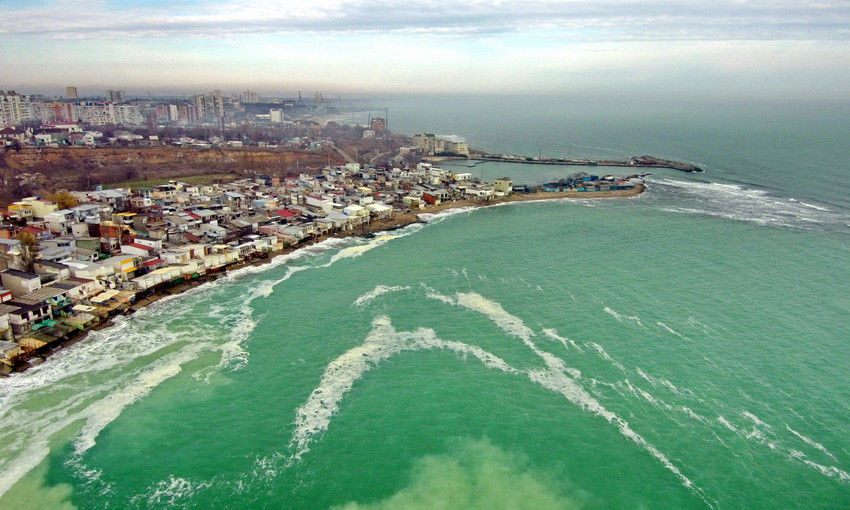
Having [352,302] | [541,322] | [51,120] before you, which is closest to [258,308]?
[352,302]

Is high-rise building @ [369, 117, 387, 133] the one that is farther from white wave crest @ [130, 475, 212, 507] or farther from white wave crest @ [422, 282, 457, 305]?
white wave crest @ [130, 475, 212, 507]

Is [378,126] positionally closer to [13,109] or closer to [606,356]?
[13,109]

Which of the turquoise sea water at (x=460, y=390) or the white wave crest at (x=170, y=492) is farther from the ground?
the turquoise sea water at (x=460, y=390)

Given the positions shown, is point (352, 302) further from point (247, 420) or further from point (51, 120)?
point (51, 120)

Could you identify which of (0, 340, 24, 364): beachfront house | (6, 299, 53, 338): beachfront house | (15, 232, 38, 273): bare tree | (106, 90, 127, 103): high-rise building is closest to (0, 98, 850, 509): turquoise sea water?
(0, 340, 24, 364): beachfront house

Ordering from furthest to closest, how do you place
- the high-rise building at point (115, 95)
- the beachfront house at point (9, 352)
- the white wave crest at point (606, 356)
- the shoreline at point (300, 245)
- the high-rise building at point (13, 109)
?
the high-rise building at point (115, 95)
the high-rise building at point (13, 109)
the shoreline at point (300, 245)
the white wave crest at point (606, 356)
the beachfront house at point (9, 352)

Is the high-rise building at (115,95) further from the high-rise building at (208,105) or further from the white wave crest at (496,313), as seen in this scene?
the white wave crest at (496,313)

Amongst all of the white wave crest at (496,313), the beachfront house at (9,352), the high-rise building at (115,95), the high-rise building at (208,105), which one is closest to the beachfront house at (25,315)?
the beachfront house at (9,352)
